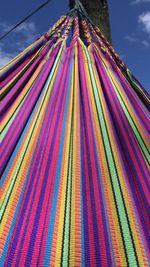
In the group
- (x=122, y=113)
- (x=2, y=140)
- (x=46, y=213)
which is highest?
(x=122, y=113)

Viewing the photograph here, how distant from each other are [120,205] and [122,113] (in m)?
0.42

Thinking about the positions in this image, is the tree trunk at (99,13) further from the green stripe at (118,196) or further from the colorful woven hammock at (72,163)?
the green stripe at (118,196)

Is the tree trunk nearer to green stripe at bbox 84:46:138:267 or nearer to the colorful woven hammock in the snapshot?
the colorful woven hammock

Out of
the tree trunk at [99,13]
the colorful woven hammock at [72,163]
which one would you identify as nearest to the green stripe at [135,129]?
the colorful woven hammock at [72,163]

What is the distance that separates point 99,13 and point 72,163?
1248 mm

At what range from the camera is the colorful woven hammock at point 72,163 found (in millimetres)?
625

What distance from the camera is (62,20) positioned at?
1.65 meters

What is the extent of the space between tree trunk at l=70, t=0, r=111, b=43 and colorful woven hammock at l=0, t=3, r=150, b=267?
444mm

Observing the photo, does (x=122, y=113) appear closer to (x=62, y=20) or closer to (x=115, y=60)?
(x=115, y=60)

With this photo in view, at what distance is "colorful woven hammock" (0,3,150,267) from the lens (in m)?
0.62

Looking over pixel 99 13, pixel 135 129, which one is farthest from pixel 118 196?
pixel 99 13

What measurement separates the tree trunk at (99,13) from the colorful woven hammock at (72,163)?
0.44 metres

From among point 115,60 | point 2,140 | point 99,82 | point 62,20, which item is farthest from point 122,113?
point 62,20

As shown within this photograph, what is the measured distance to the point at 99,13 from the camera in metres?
1.85
